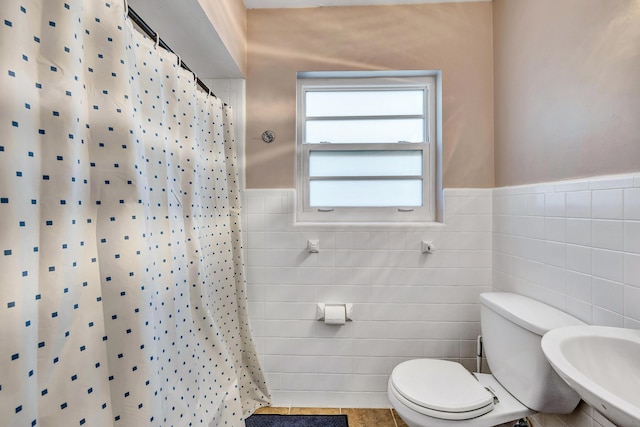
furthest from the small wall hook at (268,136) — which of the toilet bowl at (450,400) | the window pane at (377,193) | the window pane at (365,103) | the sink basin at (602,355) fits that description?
the sink basin at (602,355)

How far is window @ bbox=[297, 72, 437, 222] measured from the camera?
1847 millimetres

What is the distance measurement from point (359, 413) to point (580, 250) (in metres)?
1.36

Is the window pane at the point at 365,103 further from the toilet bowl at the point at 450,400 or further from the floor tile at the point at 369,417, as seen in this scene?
the floor tile at the point at 369,417

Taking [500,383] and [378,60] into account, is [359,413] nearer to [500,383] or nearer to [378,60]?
[500,383]

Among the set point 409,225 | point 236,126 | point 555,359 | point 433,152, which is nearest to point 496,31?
point 433,152

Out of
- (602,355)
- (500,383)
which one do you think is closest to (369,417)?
(500,383)

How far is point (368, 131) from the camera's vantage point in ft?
6.20

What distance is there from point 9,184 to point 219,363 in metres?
1.08

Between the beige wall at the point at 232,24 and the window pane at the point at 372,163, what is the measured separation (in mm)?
721

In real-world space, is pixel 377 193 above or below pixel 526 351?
above

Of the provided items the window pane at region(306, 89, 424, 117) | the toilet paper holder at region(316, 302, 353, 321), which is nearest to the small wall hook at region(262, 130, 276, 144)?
the window pane at region(306, 89, 424, 117)

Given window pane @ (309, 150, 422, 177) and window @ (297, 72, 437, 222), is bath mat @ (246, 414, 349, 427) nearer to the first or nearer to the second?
window @ (297, 72, 437, 222)

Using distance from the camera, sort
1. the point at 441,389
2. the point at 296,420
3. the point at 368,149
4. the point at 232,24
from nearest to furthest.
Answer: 1. the point at 441,389
2. the point at 232,24
3. the point at 296,420
4. the point at 368,149

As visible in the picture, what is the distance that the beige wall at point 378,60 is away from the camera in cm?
173
